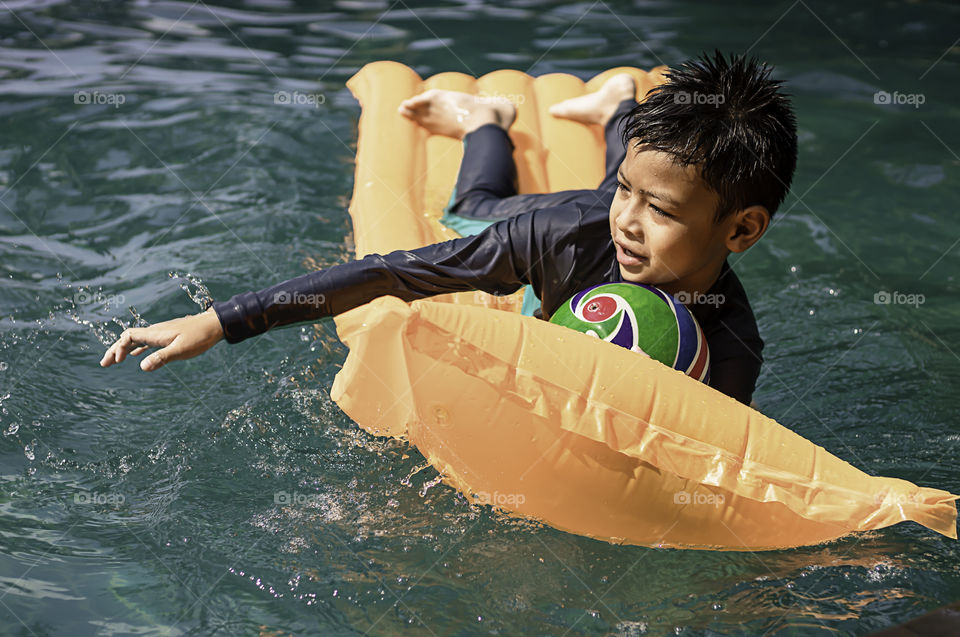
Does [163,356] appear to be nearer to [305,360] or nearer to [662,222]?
[305,360]

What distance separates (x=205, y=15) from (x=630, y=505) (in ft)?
17.2

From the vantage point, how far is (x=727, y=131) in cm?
213

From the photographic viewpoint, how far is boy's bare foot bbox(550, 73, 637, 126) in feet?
12.1

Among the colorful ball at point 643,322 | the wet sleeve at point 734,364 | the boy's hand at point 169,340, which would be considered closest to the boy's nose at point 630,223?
the colorful ball at point 643,322

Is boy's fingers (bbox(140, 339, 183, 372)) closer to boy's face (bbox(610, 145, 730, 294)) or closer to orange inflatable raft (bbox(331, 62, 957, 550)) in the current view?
orange inflatable raft (bbox(331, 62, 957, 550))

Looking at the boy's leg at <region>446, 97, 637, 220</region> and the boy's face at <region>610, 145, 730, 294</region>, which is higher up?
the boy's leg at <region>446, 97, 637, 220</region>

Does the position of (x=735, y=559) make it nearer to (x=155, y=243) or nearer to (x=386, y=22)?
(x=155, y=243)

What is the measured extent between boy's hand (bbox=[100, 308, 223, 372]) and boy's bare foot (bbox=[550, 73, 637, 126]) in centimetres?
210

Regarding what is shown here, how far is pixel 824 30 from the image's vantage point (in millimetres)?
6398

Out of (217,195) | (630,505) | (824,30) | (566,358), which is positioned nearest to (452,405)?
(566,358)

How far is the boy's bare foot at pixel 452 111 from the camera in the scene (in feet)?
11.8

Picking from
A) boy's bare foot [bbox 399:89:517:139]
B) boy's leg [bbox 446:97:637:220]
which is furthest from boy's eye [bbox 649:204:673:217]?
boy's bare foot [bbox 399:89:517:139]

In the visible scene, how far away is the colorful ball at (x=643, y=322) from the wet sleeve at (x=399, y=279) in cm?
20

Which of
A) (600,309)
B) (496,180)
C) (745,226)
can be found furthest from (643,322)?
(496,180)
